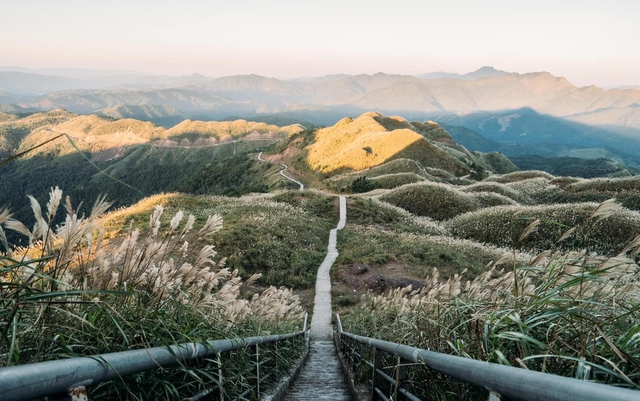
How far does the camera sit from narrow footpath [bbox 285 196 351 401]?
7845mm

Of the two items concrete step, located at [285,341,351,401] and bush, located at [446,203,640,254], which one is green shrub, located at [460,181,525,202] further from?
concrete step, located at [285,341,351,401]

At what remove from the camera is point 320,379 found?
9906 millimetres

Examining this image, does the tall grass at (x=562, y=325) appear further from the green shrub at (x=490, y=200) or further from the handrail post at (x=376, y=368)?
the green shrub at (x=490, y=200)

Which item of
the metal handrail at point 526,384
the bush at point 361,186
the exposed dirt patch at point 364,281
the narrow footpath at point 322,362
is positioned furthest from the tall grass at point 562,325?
the bush at point 361,186

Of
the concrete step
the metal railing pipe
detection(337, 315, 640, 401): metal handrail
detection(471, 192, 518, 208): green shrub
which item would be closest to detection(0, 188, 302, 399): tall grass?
the metal railing pipe

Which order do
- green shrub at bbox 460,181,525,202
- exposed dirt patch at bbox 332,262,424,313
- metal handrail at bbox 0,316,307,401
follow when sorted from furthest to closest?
green shrub at bbox 460,181,525,202 → exposed dirt patch at bbox 332,262,424,313 → metal handrail at bbox 0,316,307,401

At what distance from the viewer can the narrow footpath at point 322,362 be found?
7845mm

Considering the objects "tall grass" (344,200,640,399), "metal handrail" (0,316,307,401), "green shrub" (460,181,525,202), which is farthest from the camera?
"green shrub" (460,181,525,202)

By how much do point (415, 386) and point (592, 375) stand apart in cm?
199

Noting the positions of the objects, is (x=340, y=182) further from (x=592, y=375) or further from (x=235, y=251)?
(x=592, y=375)

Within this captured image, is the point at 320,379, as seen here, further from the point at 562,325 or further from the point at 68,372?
the point at 68,372

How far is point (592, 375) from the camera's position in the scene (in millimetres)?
2082

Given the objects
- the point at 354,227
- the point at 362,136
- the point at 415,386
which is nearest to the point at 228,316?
the point at 415,386

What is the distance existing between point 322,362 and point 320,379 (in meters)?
2.82
